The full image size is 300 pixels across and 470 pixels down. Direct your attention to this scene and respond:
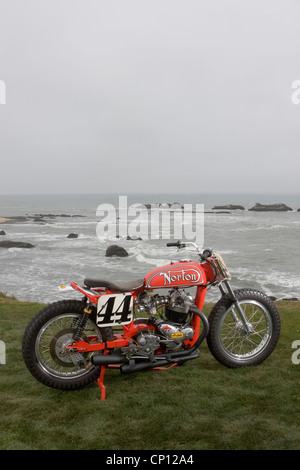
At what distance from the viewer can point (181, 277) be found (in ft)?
14.3

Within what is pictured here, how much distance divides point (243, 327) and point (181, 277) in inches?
50.7

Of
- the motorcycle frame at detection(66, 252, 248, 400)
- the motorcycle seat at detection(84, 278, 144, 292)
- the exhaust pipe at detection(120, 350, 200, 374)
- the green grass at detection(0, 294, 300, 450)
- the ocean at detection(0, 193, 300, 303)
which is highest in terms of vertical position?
the motorcycle seat at detection(84, 278, 144, 292)

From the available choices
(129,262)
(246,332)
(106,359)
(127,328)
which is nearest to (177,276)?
(127,328)

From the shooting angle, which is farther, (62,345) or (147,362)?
(147,362)

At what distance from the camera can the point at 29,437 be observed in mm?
3289

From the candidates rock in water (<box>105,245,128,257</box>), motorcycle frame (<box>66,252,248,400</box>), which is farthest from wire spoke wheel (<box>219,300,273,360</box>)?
rock in water (<box>105,245,128,257</box>)

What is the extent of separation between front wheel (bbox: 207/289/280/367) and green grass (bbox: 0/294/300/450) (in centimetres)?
16

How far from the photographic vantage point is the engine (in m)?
4.29

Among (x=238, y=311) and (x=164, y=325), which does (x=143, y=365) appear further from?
(x=238, y=311)

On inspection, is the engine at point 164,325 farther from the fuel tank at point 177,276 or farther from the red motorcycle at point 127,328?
the fuel tank at point 177,276

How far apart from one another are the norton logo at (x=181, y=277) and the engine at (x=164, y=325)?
0.60 feet

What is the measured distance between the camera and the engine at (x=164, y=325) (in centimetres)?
429

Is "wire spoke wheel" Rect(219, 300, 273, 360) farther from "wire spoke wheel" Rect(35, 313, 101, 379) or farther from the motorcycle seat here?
"wire spoke wheel" Rect(35, 313, 101, 379)

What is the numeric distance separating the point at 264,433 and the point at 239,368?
4.45 feet
